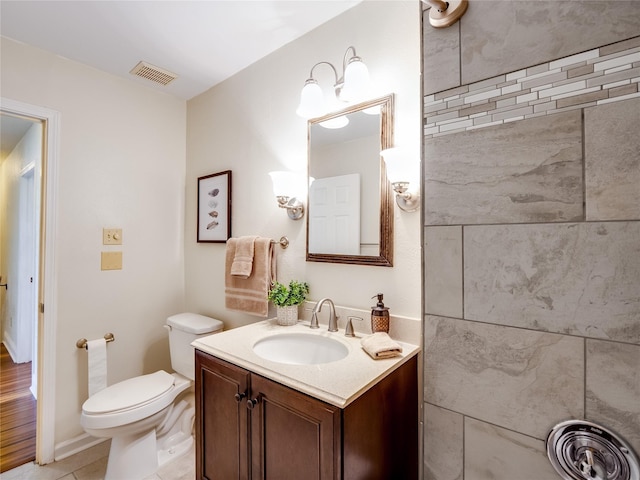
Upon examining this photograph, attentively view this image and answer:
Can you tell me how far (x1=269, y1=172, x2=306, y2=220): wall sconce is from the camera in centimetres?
169

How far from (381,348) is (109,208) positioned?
196 cm

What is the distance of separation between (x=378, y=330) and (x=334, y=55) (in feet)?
4.43

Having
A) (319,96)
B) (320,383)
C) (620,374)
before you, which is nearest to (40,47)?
(319,96)

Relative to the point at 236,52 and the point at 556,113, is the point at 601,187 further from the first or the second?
the point at 236,52

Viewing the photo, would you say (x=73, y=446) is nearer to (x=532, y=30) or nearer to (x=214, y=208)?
(x=214, y=208)

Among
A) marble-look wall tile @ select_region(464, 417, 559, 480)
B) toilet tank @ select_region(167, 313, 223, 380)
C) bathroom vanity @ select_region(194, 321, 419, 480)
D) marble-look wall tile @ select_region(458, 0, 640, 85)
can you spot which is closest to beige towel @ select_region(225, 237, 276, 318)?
toilet tank @ select_region(167, 313, 223, 380)

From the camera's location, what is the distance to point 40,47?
1.82 m

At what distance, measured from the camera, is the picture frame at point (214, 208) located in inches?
84.0

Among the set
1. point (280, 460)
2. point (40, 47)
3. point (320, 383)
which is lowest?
point (280, 460)

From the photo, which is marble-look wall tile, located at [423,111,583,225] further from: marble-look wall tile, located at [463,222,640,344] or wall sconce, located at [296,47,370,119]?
wall sconce, located at [296,47,370,119]

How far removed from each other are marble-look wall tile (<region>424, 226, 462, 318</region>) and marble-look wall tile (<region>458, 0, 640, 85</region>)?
37 cm

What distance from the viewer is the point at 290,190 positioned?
1712 mm

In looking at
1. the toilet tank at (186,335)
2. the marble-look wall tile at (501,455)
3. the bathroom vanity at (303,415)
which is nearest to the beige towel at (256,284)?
the toilet tank at (186,335)

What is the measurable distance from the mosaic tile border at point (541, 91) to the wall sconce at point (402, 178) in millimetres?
455
